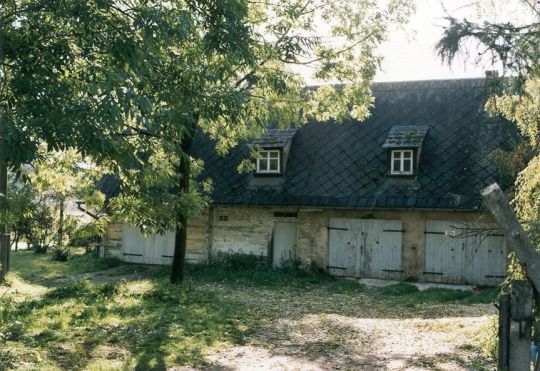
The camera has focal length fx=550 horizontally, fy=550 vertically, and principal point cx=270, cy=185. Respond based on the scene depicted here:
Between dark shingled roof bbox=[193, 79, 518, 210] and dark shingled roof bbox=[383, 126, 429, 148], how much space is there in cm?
41

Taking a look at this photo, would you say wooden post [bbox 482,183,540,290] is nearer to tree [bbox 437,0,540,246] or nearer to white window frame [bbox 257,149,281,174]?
tree [bbox 437,0,540,246]

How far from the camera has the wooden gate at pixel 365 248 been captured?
54.1ft

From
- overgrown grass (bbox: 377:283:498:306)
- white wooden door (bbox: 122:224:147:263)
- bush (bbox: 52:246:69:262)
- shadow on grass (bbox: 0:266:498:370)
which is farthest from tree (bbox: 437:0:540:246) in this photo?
bush (bbox: 52:246:69:262)

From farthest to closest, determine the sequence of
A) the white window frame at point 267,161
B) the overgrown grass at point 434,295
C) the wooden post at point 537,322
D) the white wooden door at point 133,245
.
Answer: the white wooden door at point 133,245 < the white window frame at point 267,161 < the overgrown grass at point 434,295 < the wooden post at point 537,322

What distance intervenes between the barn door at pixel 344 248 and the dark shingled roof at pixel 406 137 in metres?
2.80

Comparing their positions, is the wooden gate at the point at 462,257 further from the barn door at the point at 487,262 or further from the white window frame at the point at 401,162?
the white window frame at the point at 401,162

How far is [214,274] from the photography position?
686 inches

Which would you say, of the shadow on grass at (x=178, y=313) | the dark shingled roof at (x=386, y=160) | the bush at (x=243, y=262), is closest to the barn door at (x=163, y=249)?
the bush at (x=243, y=262)

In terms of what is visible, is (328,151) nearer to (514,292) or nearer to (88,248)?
(88,248)

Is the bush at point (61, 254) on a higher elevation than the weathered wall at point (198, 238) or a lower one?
lower

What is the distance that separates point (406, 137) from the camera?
17.3m

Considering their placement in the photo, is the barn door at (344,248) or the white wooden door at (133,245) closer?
the barn door at (344,248)

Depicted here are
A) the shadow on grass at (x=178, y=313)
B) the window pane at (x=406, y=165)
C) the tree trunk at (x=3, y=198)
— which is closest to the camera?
the tree trunk at (x=3, y=198)

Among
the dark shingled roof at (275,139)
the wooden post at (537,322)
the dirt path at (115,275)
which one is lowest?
the dirt path at (115,275)
